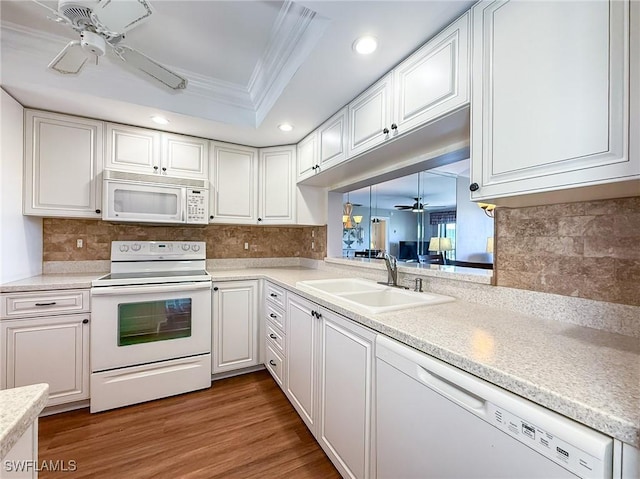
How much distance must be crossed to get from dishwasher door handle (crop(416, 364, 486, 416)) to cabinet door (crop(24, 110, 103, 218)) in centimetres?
271

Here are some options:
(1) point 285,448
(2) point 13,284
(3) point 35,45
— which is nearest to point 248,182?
(3) point 35,45

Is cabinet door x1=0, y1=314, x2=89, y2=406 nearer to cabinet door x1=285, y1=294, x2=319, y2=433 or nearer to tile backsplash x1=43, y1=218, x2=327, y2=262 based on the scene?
tile backsplash x1=43, y1=218, x2=327, y2=262

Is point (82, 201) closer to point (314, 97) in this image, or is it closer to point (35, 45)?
point (35, 45)

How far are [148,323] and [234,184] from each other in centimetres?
150

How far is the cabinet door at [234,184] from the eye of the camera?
2.83 m

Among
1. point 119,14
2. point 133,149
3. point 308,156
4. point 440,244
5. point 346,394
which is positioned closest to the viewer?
point 119,14

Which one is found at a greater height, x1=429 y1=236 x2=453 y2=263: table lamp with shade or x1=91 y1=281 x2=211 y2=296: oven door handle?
x1=429 y1=236 x2=453 y2=263: table lamp with shade

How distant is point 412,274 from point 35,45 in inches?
114

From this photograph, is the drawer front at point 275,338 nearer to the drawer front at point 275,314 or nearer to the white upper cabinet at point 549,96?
the drawer front at point 275,314

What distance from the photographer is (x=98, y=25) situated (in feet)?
4.14

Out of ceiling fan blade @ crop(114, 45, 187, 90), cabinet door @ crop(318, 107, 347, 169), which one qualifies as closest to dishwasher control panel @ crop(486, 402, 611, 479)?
cabinet door @ crop(318, 107, 347, 169)

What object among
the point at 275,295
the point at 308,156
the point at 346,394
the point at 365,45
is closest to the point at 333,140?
the point at 308,156

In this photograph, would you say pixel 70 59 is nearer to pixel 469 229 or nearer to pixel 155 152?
pixel 155 152

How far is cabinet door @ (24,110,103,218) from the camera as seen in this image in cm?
216
